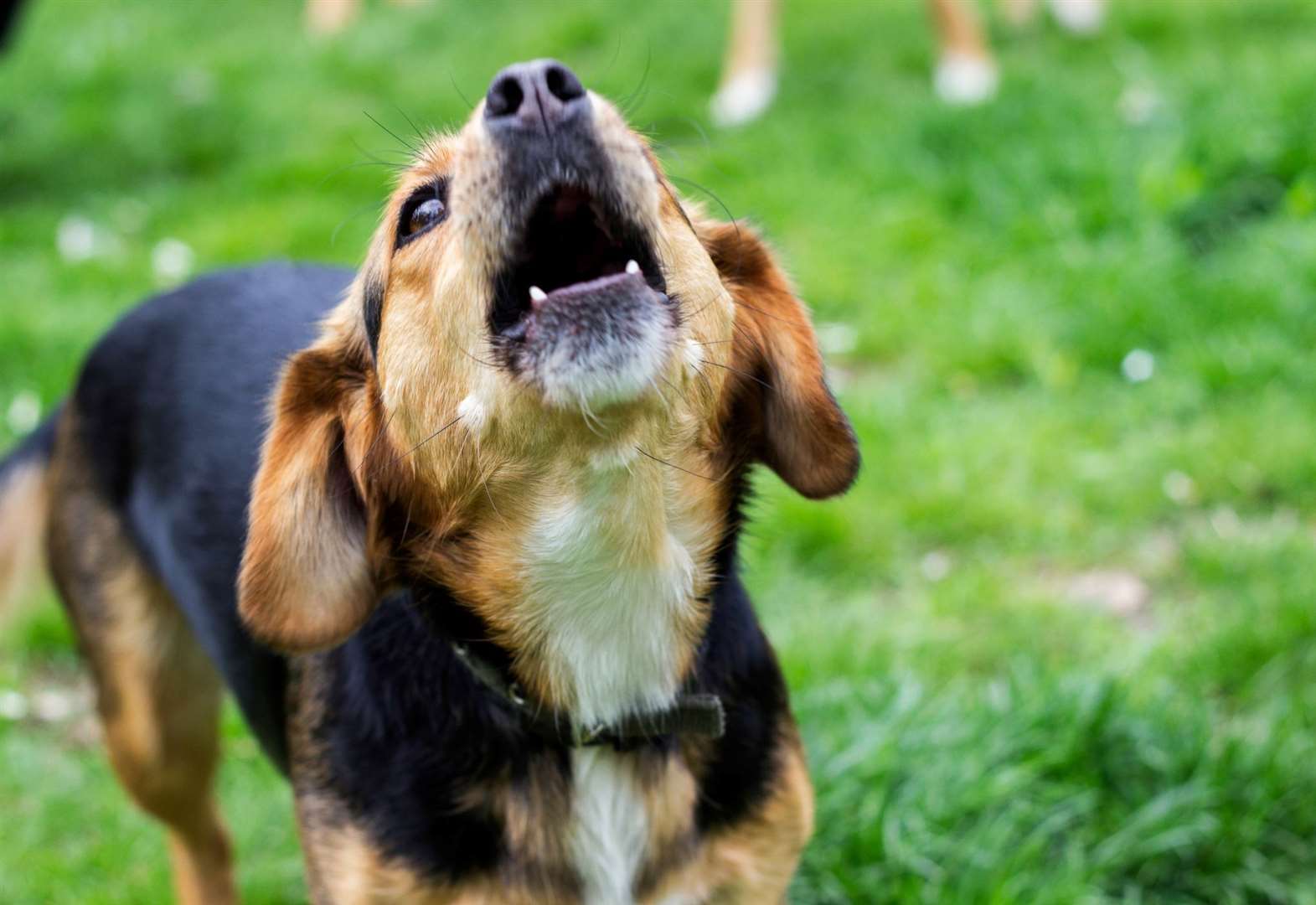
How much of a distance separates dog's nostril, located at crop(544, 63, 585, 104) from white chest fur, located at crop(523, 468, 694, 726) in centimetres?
68

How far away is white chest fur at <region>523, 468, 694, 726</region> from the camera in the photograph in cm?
246

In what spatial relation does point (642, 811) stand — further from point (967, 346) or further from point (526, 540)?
point (967, 346)

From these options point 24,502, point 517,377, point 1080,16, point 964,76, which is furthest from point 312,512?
point 1080,16

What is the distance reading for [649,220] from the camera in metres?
2.26

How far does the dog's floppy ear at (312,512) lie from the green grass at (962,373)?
0.81 metres

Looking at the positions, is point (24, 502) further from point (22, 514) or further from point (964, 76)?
point (964, 76)

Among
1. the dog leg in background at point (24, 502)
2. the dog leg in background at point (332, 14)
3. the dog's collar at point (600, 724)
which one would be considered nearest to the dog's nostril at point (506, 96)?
the dog's collar at point (600, 724)

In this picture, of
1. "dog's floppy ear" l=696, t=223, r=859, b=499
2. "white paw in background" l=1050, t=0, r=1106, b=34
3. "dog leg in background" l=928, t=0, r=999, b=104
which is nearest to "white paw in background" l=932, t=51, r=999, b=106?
"dog leg in background" l=928, t=0, r=999, b=104

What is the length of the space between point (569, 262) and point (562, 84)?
1.11 ft

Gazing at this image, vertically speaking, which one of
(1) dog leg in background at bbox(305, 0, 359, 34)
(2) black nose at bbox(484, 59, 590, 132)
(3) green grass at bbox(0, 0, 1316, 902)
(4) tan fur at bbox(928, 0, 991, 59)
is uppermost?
(2) black nose at bbox(484, 59, 590, 132)

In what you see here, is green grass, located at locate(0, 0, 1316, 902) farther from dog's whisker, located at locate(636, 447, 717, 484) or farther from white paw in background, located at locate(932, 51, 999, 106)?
dog's whisker, located at locate(636, 447, 717, 484)

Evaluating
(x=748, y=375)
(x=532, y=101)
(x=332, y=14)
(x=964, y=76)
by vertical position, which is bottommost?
(x=964, y=76)

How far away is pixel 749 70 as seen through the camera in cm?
755

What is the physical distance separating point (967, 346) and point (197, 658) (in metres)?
3.04
